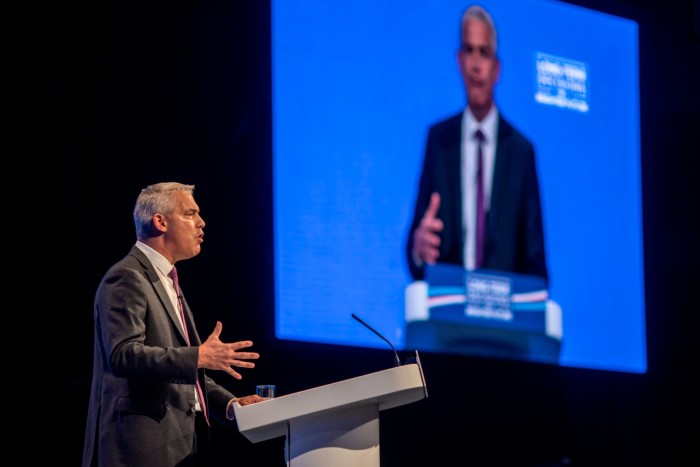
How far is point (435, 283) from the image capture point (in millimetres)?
4840

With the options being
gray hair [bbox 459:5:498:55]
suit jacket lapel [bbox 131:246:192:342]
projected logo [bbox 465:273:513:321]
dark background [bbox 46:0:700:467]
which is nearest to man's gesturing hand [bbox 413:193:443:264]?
projected logo [bbox 465:273:513:321]

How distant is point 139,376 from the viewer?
9.33 feet

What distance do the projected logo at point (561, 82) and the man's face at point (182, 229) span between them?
2587mm

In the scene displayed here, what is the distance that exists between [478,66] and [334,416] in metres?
2.80

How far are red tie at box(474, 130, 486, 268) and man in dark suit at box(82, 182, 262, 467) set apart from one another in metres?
2.06

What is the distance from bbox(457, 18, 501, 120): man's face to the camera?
5176 millimetres

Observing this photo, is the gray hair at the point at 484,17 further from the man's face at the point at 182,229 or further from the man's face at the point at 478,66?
the man's face at the point at 182,229

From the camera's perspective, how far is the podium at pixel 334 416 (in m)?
2.70

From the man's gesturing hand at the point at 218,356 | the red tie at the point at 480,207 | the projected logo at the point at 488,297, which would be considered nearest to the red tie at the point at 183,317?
the man's gesturing hand at the point at 218,356

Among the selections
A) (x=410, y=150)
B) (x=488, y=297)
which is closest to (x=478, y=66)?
(x=410, y=150)

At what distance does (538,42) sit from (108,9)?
83.3 inches

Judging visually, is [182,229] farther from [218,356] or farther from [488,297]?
[488,297]

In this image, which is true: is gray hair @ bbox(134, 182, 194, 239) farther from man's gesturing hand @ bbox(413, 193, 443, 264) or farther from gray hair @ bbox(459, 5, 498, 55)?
gray hair @ bbox(459, 5, 498, 55)

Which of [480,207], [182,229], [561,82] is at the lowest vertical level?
[182,229]
